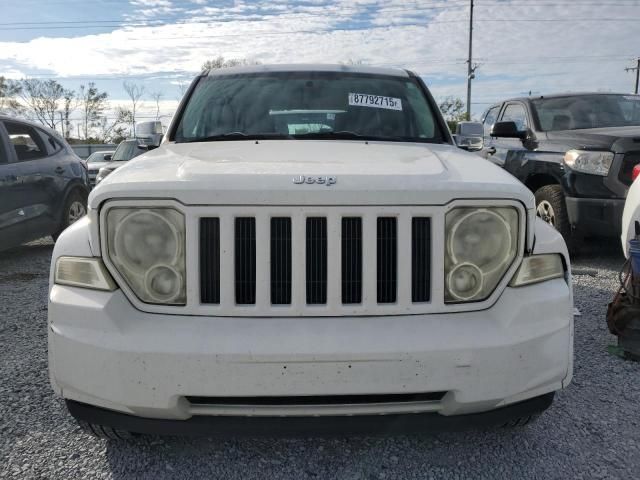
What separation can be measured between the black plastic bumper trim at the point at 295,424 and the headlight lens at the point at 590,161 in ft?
13.6

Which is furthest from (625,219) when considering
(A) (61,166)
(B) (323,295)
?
(A) (61,166)

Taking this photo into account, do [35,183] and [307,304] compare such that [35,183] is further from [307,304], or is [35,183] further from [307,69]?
[307,304]

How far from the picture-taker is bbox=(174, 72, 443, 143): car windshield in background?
10.7 ft

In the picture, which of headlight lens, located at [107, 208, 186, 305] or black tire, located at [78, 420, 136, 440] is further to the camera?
black tire, located at [78, 420, 136, 440]

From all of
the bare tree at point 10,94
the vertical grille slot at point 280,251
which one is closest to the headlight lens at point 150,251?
the vertical grille slot at point 280,251

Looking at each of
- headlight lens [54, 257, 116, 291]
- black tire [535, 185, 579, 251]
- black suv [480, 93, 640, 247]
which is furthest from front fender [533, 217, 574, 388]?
black tire [535, 185, 579, 251]

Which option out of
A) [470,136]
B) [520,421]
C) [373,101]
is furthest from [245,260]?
[470,136]

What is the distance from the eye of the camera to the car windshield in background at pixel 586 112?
258 inches

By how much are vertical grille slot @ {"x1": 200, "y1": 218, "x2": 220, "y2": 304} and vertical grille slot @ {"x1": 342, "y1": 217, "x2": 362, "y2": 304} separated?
17.2 inches

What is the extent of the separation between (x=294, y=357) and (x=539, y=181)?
5246 millimetres

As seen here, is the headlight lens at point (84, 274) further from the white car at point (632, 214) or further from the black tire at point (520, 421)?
the white car at point (632, 214)

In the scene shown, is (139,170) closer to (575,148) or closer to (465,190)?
(465,190)

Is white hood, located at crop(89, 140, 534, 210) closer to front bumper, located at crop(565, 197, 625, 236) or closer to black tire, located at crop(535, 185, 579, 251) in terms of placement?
front bumper, located at crop(565, 197, 625, 236)

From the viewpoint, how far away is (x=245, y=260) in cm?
200
